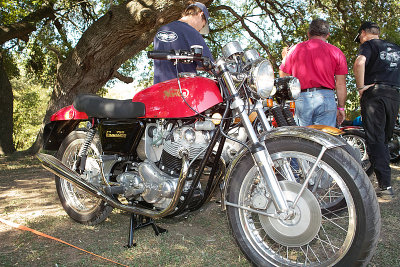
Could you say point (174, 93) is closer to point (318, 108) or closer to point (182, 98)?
point (182, 98)

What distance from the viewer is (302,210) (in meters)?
2.18

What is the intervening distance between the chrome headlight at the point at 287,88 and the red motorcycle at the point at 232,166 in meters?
0.01

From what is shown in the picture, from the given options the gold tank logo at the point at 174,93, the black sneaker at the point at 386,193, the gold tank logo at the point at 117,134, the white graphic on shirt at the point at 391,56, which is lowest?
the black sneaker at the point at 386,193

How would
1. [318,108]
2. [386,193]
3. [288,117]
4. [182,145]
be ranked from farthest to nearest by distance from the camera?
[386,193] → [318,108] → [288,117] → [182,145]

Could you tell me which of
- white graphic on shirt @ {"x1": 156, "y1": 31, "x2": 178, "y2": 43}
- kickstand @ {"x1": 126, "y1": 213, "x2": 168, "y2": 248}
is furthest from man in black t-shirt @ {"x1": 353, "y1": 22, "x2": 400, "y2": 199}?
kickstand @ {"x1": 126, "y1": 213, "x2": 168, "y2": 248}

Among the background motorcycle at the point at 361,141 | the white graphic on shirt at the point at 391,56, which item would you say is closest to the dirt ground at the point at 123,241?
the white graphic on shirt at the point at 391,56

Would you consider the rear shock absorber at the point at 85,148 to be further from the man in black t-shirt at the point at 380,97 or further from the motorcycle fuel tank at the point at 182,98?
the man in black t-shirt at the point at 380,97

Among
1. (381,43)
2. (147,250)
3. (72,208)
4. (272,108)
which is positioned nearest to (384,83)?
(381,43)

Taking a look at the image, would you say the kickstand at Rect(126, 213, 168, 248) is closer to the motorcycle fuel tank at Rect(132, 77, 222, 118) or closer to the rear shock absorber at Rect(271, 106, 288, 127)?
the motorcycle fuel tank at Rect(132, 77, 222, 118)

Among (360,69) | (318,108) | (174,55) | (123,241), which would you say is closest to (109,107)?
(174,55)

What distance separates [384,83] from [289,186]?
9.44 ft

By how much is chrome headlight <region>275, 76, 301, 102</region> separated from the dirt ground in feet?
4.09

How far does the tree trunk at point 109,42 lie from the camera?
732 cm

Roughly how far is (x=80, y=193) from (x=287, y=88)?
2.40 metres
